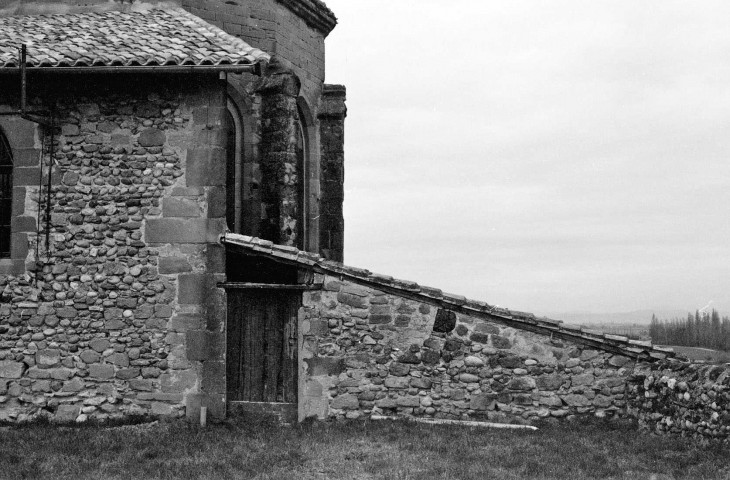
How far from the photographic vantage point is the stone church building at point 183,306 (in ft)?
33.6

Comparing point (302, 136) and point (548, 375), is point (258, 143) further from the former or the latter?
point (548, 375)

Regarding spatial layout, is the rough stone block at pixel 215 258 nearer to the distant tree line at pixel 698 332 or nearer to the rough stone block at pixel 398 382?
the rough stone block at pixel 398 382

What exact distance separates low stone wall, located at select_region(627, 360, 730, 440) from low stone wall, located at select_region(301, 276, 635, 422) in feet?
1.13

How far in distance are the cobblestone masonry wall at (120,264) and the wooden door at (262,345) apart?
475mm

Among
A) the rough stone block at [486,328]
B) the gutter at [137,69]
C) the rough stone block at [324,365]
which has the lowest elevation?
the rough stone block at [324,365]

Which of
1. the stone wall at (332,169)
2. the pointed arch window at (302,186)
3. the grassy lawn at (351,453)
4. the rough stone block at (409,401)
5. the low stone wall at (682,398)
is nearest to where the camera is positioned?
the grassy lawn at (351,453)

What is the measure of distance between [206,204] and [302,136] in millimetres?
5224

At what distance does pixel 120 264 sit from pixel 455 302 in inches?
180

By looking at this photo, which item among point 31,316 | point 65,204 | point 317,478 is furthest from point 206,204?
point 317,478

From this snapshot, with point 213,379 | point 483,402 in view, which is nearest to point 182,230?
point 213,379

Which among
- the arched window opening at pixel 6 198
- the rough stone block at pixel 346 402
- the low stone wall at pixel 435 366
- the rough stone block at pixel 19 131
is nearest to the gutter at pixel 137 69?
the rough stone block at pixel 19 131

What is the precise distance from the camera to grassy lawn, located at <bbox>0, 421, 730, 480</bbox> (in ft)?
25.7

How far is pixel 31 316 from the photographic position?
10352 millimetres

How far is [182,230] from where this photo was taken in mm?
10422
